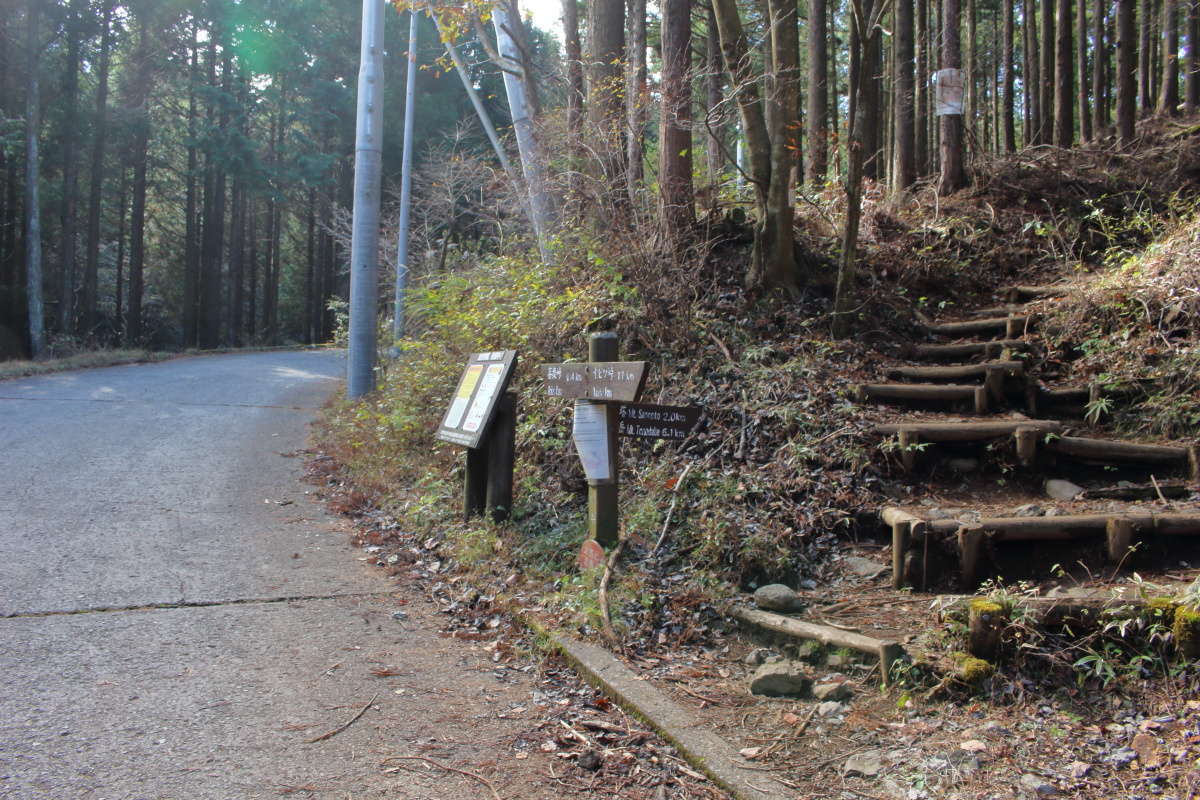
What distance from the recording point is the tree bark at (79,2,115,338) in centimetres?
2806

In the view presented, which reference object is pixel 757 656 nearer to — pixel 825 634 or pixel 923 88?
pixel 825 634

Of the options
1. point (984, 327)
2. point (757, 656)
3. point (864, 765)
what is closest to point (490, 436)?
point (757, 656)

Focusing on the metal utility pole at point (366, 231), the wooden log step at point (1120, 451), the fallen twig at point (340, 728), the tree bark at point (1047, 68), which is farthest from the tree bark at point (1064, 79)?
the fallen twig at point (340, 728)

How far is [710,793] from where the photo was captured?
3213 millimetres

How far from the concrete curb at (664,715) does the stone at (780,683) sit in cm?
45

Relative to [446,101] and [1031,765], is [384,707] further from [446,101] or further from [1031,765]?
[446,101]

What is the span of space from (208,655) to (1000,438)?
5368 mm

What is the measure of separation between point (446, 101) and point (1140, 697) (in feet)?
129

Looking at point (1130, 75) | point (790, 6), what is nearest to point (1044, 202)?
point (790, 6)

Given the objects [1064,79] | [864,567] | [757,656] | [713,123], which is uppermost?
[1064,79]

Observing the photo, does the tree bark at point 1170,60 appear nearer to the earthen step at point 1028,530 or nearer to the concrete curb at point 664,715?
the earthen step at point 1028,530

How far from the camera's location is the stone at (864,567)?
508 centimetres

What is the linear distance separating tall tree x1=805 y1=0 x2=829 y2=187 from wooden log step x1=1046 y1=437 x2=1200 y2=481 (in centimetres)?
709

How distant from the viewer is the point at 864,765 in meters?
3.33
